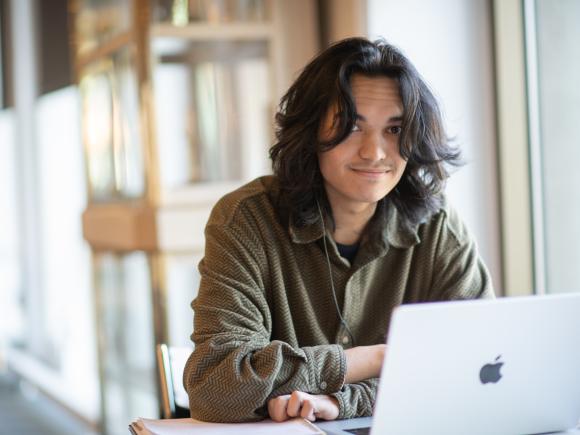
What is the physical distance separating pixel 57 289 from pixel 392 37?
3921 millimetres

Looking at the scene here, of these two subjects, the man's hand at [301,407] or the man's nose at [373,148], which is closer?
the man's hand at [301,407]

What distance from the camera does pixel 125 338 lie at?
12.3 feet

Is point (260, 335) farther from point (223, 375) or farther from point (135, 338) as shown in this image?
point (135, 338)

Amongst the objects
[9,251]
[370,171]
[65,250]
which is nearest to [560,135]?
[370,171]

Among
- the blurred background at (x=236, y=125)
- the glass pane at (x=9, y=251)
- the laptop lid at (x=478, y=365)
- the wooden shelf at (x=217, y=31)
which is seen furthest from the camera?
the glass pane at (x=9, y=251)

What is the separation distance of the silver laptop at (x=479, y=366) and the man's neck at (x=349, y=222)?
63 cm

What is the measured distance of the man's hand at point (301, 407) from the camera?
63.1 inches

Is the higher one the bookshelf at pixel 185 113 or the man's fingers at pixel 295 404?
the bookshelf at pixel 185 113

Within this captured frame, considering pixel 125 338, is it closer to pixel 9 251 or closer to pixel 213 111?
pixel 213 111

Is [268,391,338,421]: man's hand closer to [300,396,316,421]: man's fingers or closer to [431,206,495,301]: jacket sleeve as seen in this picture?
[300,396,316,421]: man's fingers

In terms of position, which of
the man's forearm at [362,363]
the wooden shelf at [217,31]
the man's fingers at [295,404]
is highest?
the wooden shelf at [217,31]

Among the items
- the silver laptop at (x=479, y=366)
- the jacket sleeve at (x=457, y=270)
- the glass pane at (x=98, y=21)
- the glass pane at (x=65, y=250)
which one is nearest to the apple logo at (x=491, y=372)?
the silver laptop at (x=479, y=366)

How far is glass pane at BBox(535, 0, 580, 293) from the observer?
101 inches

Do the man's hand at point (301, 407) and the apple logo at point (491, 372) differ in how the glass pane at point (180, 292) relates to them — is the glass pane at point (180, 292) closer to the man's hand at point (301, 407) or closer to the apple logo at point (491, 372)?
the man's hand at point (301, 407)
